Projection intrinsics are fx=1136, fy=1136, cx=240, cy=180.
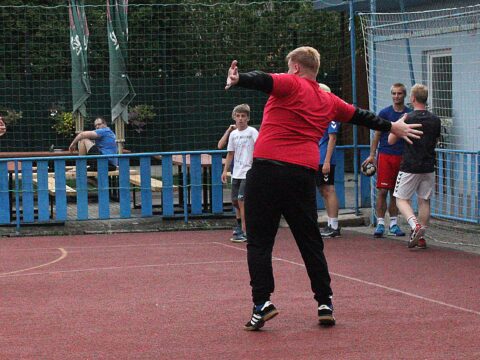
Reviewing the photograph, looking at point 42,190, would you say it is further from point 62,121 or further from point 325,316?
point 325,316

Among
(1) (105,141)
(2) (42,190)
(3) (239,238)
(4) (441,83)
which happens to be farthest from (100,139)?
(4) (441,83)

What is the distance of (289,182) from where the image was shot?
→ 8023mm

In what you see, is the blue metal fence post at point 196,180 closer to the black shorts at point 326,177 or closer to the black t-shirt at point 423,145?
the black shorts at point 326,177

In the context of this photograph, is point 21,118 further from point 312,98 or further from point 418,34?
point 312,98

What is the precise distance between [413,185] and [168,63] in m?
9.77

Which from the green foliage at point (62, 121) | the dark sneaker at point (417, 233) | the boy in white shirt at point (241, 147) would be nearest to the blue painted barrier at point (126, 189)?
the boy in white shirt at point (241, 147)

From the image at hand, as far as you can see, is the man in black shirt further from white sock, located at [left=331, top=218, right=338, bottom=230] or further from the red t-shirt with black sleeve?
the red t-shirt with black sleeve

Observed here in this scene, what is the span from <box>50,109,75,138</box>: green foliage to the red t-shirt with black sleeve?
15800 mm

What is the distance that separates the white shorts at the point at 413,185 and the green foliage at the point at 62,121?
11967 millimetres

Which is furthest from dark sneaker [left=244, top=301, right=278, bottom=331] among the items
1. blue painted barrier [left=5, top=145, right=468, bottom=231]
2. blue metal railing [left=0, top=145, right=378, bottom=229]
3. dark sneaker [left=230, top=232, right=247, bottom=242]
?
blue metal railing [left=0, top=145, right=378, bottom=229]

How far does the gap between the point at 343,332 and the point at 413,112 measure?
5.28 m

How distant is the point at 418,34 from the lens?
573 inches

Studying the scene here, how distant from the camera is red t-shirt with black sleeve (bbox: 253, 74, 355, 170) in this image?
8.01 metres

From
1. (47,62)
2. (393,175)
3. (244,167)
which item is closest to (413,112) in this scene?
(393,175)
